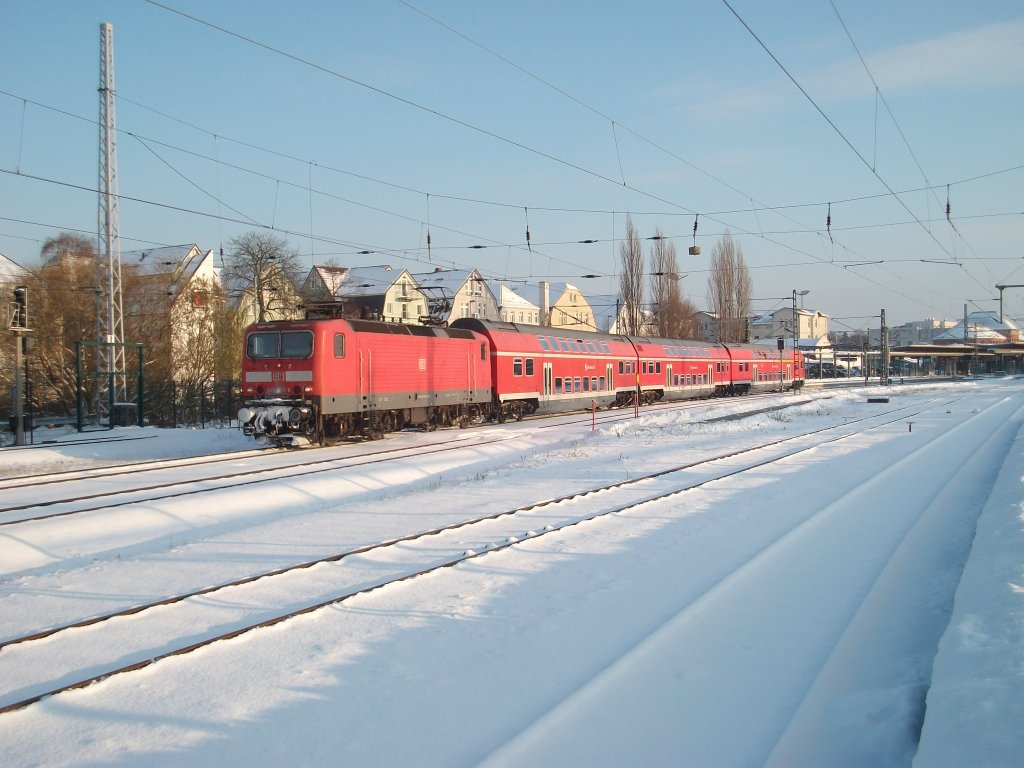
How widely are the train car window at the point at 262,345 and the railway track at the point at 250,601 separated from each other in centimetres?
1034

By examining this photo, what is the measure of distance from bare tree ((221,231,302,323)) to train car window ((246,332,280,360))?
952 inches

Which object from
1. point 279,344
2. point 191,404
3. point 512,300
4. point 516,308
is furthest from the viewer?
point 512,300

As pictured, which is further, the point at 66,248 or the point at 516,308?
the point at 516,308

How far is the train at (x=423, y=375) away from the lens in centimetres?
1938

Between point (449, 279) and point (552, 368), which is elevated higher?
point (449, 279)

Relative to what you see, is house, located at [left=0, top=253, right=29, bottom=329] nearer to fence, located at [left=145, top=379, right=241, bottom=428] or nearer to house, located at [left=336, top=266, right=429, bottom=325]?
fence, located at [left=145, top=379, right=241, bottom=428]

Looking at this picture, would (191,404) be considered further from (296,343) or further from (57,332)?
(296,343)

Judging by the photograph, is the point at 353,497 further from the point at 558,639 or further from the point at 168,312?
the point at 168,312

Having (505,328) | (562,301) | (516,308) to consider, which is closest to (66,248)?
(505,328)

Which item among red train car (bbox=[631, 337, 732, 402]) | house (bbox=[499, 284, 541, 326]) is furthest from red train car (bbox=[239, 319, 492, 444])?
house (bbox=[499, 284, 541, 326])

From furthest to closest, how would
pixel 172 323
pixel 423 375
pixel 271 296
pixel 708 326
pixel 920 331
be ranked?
pixel 920 331 < pixel 708 326 < pixel 271 296 < pixel 172 323 < pixel 423 375

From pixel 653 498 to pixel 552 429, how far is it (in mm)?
13578

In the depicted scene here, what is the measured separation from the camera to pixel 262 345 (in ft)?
65.6

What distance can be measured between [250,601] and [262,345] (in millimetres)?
13602
